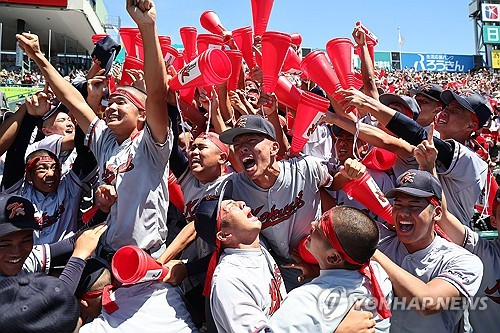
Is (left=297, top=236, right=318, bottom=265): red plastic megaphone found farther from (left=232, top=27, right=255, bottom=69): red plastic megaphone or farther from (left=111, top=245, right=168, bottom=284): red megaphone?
(left=232, top=27, right=255, bottom=69): red plastic megaphone

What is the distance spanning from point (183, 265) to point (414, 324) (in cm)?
126

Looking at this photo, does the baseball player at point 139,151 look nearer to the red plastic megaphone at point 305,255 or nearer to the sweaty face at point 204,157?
the sweaty face at point 204,157

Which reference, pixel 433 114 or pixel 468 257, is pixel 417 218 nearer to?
pixel 468 257

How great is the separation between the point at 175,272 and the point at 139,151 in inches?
27.4

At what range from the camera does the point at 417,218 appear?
2.27 meters

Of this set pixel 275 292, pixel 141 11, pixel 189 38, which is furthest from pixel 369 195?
pixel 189 38

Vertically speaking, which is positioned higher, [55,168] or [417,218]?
[55,168]

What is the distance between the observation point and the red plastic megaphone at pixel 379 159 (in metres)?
2.96

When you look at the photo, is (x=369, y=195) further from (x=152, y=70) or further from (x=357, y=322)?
(x=152, y=70)

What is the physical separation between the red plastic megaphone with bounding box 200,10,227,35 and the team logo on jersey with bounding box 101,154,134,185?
2291mm

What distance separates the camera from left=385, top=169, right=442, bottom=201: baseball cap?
7.44 feet

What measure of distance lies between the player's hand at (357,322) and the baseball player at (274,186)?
84cm

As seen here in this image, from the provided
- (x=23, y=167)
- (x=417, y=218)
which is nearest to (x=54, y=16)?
(x=23, y=167)

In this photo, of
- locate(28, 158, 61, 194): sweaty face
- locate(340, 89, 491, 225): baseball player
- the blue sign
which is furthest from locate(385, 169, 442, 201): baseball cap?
the blue sign
